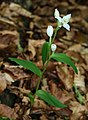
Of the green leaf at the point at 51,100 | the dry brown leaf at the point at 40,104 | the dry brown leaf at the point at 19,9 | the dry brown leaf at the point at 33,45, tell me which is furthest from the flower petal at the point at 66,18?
the dry brown leaf at the point at 19,9

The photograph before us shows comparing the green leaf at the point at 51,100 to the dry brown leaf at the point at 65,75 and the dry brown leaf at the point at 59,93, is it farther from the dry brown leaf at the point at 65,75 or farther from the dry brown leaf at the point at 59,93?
the dry brown leaf at the point at 65,75

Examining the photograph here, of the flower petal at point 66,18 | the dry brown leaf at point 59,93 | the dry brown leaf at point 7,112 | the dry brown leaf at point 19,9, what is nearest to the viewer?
the flower petal at point 66,18

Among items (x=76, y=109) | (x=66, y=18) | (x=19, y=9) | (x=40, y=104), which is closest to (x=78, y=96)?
(x=76, y=109)

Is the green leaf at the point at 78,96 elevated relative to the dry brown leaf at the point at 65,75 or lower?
lower

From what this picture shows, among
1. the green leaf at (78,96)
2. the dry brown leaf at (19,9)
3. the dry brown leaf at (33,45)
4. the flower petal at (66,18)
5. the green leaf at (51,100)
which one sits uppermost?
the dry brown leaf at (19,9)

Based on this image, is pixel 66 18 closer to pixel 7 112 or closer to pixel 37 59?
pixel 7 112

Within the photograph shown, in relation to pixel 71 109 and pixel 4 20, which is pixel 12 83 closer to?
pixel 71 109

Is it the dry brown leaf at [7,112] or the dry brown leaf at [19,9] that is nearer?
the dry brown leaf at [7,112]

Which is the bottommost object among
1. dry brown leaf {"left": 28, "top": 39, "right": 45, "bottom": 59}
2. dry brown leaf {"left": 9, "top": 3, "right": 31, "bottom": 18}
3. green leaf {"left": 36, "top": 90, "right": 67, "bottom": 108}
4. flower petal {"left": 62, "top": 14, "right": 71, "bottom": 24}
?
green leaf {"left": 36, "top": 90, "right": 67, "bottom": 108}

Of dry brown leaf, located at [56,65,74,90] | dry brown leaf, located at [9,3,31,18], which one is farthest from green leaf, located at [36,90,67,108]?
dry brown leaf, located at [9,3,31,18]

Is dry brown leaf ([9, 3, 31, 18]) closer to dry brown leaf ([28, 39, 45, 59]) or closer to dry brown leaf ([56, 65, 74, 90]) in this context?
dry brown leaf ([28, 39, 45, 59])
